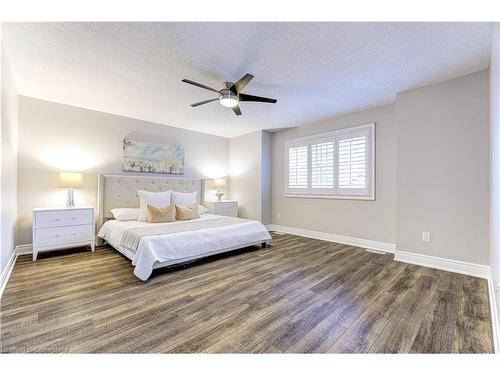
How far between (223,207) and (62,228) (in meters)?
2.83

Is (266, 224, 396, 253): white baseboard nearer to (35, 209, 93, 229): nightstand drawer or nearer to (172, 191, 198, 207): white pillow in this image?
(172, 191, 198, 207): white pillow

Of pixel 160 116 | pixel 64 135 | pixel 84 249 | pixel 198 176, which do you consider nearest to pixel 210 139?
pixel 198 176

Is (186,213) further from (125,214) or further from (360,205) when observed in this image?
(360,205)

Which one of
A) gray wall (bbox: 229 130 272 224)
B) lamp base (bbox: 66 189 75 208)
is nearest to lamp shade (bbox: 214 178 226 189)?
gray wall (bbox: 229 130 272 224)

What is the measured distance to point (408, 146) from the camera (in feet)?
10.0

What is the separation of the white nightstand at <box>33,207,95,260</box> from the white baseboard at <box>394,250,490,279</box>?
4.57m

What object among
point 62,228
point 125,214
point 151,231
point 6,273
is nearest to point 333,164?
point 151,231

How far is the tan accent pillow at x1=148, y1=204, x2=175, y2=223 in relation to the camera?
3.51m

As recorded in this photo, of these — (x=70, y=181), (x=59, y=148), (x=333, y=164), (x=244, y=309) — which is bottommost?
(x=244, y=309)

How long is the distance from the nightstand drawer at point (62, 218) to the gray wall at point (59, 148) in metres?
0.51

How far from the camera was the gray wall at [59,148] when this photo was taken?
3283mm

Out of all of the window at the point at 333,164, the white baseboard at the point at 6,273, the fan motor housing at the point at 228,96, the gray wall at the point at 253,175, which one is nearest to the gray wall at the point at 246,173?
the gray wall at the point at 253,175

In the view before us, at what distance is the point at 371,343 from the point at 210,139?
16.1 ft

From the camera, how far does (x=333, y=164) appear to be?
4230 millimetres
